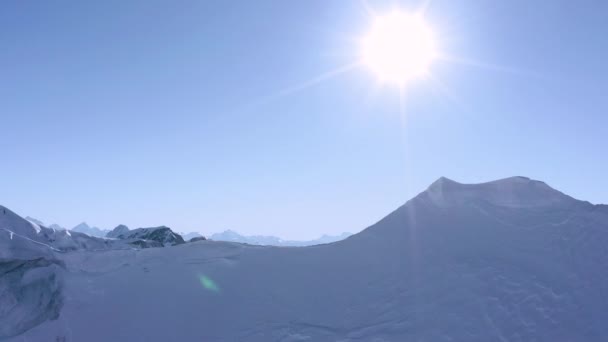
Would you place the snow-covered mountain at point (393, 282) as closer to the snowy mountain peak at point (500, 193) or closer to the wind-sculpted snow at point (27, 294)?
the snowy mountain peak at point (500, 193)

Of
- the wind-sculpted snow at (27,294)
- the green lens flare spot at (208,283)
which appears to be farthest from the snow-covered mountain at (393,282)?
the wind-sculpted snow at (27,294)

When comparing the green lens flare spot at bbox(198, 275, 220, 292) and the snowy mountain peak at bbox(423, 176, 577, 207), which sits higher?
the snowy mountain peak at bbox(423, 176, 577, 207)

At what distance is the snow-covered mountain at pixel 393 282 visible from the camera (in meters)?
14.4

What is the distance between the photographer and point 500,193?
21.4 meters

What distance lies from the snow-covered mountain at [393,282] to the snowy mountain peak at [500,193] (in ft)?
0.22

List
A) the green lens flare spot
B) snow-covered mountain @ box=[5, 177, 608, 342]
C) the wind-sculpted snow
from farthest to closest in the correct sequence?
the green lens flare spot
the wind-sculpted snow
snow-covered mountain @ box=[5, 177, 608, 342]

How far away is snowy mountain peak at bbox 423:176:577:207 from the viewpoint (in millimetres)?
20359

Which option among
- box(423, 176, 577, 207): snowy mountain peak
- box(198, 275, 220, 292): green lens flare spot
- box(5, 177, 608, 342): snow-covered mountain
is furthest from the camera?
box(423, 176, 577, 207): snowy mountain peak

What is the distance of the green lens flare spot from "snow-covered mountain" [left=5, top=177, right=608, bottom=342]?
5 cm

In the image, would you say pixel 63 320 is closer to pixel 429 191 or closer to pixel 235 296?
pixel 235 296

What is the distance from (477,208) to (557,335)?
7850mm

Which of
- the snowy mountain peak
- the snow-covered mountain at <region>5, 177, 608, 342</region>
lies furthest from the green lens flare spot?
the snowy mountain peak

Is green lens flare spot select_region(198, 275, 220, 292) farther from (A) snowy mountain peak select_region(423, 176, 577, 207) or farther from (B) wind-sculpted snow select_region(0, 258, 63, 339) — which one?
(A) snowy mountain peak select_region(423, 176, 577, 207)

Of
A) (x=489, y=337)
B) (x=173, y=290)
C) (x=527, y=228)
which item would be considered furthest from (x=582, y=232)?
(x=173, y=290)
